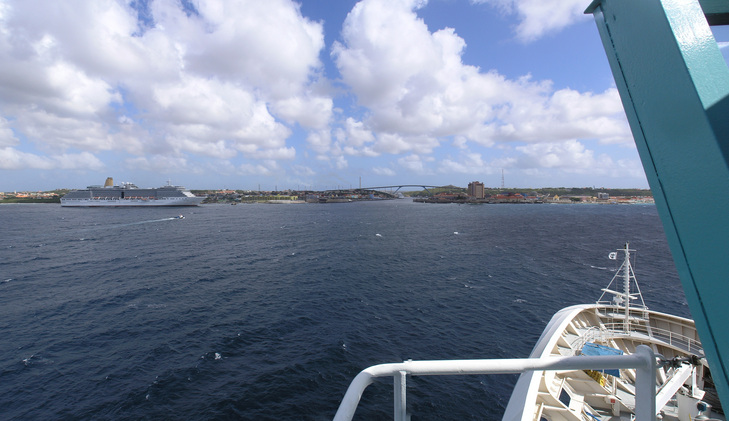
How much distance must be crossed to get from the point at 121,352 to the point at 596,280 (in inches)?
1743

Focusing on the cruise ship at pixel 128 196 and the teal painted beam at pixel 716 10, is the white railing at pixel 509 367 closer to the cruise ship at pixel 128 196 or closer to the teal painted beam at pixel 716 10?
the teal painted beam at pixel 716 10

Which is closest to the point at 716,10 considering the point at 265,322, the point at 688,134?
the point at 688,134

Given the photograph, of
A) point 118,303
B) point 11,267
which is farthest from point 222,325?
point 11,267

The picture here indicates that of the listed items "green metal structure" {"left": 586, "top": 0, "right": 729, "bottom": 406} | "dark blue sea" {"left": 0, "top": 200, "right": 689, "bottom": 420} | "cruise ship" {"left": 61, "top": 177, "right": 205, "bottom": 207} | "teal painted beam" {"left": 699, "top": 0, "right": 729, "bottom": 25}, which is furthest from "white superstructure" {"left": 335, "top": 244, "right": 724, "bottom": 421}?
"cruise ship" {"left": 61, "top": 177, "right": 205, "bottom": 207}

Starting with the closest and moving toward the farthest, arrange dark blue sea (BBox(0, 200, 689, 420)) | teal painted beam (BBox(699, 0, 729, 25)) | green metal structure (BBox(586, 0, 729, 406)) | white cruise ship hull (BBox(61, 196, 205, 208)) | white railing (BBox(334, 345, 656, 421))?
green metal structure (BBox(586, 0, 729, 406)) → teal painted beam (BBox(699, 0, 729, 25)) → white railing (BBox(334, 345, 656, 421)) → dark blue sea (BBox(0, 200, 689, 420)) → white cruise ship hull (BBox(61, 196, 205, 208))

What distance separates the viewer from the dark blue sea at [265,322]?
1583cm

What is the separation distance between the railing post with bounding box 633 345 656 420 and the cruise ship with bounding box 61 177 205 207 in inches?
6903

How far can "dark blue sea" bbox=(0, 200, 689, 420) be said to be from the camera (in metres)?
15.8

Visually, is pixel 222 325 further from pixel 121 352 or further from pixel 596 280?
pixel 596 280

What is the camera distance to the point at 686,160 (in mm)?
1745

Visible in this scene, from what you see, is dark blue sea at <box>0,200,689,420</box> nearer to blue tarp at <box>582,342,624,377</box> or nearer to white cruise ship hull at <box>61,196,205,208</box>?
blue tarp at <box>582,342,624,377</box>

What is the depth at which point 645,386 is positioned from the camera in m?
2.57

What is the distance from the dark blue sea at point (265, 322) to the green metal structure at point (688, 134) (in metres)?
16.3

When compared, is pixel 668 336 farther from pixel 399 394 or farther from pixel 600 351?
pixel 399 394
